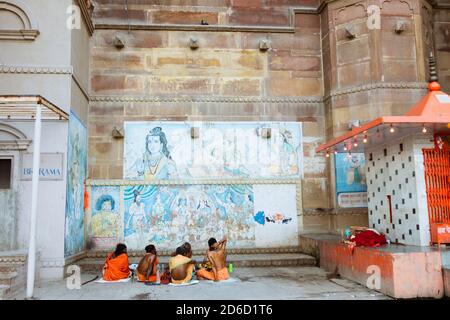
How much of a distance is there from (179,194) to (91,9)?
6.52 metres

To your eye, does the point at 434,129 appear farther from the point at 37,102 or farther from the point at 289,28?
the point at 37,102

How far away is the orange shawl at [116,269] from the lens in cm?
1017

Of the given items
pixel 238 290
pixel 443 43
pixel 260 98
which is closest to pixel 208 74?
pixel 260 98

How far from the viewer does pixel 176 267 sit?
9836mm

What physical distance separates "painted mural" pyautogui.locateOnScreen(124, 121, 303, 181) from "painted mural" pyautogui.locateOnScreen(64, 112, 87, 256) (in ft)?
4.59

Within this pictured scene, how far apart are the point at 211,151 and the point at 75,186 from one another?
4212 mm

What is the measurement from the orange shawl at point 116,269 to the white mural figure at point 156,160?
3.45 meters

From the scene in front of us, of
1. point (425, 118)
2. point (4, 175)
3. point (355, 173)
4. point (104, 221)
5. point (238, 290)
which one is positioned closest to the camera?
point (425, 118)

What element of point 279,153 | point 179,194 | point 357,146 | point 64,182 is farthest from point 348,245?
point 64,182

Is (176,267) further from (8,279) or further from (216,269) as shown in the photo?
(8,279)

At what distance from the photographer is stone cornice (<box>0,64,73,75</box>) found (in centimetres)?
1067

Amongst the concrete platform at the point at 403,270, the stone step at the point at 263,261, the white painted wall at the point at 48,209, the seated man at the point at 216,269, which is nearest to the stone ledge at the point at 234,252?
the stone step at the point at 263,261

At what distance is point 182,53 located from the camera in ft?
45.9

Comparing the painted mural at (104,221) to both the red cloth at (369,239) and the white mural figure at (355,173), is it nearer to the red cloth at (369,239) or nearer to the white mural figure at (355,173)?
the red cloth at (369,239)
